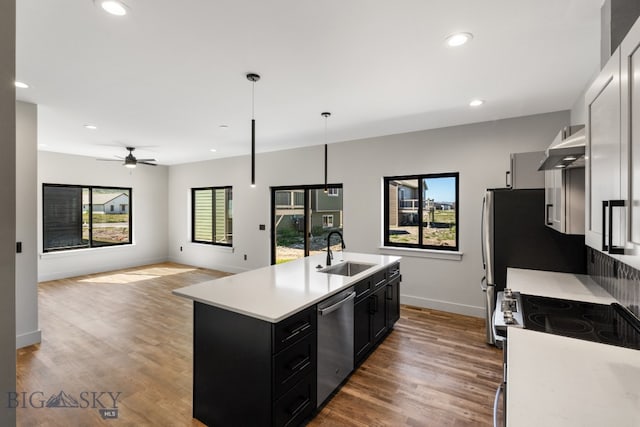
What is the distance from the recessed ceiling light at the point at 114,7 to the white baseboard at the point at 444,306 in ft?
15.0

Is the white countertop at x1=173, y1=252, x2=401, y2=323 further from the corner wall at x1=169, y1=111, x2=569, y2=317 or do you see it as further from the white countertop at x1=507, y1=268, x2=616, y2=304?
the corner wall at x1=169, y1=111, x2=569, y2=317

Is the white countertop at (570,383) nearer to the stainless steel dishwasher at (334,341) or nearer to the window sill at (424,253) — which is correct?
the stainless steel dishwasher at (334,341)

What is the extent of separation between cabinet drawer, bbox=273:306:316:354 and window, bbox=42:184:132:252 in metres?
6.75

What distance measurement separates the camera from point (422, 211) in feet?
15.3

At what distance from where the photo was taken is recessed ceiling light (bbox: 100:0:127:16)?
67.1 inches

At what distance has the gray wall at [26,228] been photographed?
3.26 meters

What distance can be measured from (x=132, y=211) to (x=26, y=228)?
433cm

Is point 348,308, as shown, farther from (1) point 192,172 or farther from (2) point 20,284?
(1) point 192,172

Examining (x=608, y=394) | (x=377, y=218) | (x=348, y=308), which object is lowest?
(x=348, y=308)

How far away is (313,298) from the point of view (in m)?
2.08

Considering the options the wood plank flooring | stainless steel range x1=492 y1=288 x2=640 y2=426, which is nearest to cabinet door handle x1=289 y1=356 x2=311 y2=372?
the wood plank flooring

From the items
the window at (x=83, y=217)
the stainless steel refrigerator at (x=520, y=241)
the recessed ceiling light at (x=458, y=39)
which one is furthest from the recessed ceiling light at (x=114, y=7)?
the window at (x=83, y=217)

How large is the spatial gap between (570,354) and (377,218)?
365cm

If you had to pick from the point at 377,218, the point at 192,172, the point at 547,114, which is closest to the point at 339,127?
the point at 377,218
